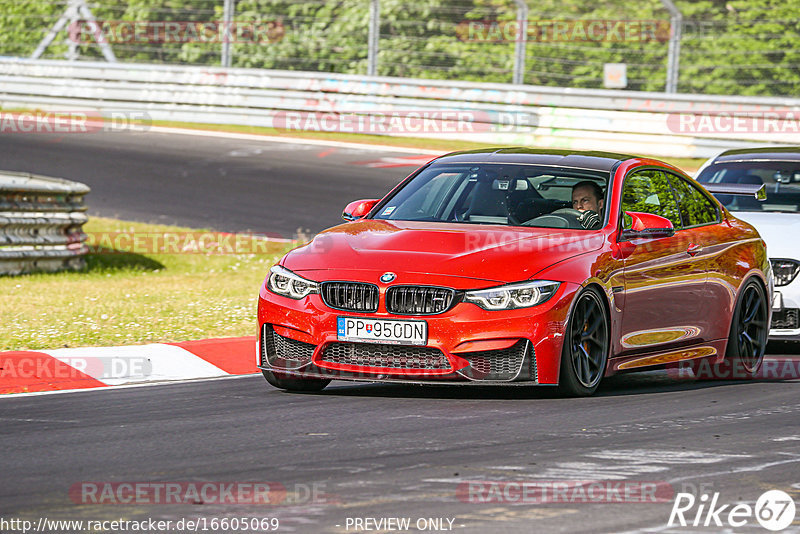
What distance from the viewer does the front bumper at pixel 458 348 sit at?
26.3 feet

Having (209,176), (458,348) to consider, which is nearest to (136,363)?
(458,348)

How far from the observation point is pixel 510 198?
30.3ft

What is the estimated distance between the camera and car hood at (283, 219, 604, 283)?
8.17m

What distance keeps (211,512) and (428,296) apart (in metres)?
2.90

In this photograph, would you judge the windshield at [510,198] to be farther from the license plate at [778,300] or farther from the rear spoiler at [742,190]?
the rear spoiler at [742,190]

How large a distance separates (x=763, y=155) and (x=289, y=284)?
5.72 meters

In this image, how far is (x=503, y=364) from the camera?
811cm

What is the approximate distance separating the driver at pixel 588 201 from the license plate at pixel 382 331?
154 cm

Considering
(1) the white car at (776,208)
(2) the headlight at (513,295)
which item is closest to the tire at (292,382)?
(2) the headlight at (513,295)

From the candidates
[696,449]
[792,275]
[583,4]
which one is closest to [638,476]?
[696,449]

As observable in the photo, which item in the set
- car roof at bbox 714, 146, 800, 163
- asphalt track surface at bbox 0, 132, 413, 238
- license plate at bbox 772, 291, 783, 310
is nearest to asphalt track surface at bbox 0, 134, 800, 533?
license plate at bbox 772, 291, 783, 310

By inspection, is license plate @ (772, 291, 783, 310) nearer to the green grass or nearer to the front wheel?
the front wheel

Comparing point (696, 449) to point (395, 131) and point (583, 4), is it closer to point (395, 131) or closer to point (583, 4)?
point (583, 4)

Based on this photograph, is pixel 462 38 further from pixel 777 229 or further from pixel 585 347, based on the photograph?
pixel 585 347
